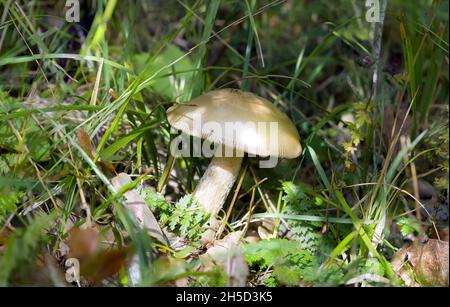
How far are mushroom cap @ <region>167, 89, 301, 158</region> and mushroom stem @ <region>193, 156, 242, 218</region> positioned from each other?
0.23 meters

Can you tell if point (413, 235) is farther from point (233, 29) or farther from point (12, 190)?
point (233, 29)

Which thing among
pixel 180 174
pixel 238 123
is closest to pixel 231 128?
pixel 238 123

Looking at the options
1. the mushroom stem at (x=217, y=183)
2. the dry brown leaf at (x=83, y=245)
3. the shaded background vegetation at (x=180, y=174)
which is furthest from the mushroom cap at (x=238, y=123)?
the dry brown leaf at (x=83, y=245)

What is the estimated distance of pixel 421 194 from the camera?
7.62 feet

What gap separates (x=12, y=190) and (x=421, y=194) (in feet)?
5.46

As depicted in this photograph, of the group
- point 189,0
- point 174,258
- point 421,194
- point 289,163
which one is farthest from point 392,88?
point 174,258

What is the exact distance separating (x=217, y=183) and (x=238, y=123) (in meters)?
0.33

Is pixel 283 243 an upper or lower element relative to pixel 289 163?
lower

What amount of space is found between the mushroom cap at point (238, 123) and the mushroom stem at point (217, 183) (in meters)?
0.23

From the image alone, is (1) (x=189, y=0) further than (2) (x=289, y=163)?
Yes

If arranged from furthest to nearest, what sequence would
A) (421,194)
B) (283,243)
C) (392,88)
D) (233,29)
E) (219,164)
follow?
1. (233,29)
2. (392,88)
3. (421,194)
4. (219,164)
5. (283,243)

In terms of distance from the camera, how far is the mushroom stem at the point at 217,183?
1.95m

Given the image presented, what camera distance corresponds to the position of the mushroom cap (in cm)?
170

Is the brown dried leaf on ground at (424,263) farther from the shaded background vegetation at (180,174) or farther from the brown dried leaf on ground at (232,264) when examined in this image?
the brown dried leaf on ground at (232,264)
